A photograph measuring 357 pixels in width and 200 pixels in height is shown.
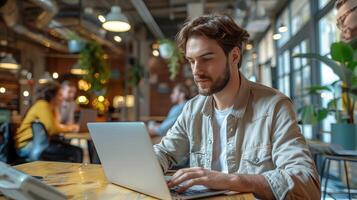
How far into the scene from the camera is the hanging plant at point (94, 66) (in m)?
5.61

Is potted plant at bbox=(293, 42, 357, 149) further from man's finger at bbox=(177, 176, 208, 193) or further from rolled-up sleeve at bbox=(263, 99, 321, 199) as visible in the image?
man's finger at bbox=(177, 176, 208, 193)

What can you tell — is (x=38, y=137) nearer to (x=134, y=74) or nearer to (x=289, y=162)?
(x=289, y=162)

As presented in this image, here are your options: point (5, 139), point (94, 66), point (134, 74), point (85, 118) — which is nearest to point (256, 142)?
point (5, 139)

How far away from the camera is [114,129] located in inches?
39.7

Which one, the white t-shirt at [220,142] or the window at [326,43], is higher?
the window at [326,43]

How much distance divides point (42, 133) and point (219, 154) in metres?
2.50

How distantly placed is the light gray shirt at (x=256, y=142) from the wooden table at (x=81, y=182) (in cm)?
18

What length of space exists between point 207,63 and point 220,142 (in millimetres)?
317

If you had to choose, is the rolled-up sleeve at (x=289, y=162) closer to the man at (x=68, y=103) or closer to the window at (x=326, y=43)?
the window at (x=326, y=43)

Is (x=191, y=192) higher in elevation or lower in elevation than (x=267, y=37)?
lower

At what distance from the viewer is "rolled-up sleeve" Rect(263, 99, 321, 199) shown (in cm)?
100

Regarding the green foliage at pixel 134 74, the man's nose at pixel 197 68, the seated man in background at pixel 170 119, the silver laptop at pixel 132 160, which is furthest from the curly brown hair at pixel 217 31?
the green foliage at pixel 134 74

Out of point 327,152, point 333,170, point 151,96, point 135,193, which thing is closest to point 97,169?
point 135,193

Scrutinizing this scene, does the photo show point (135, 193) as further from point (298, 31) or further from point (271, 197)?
point (298, 31)
